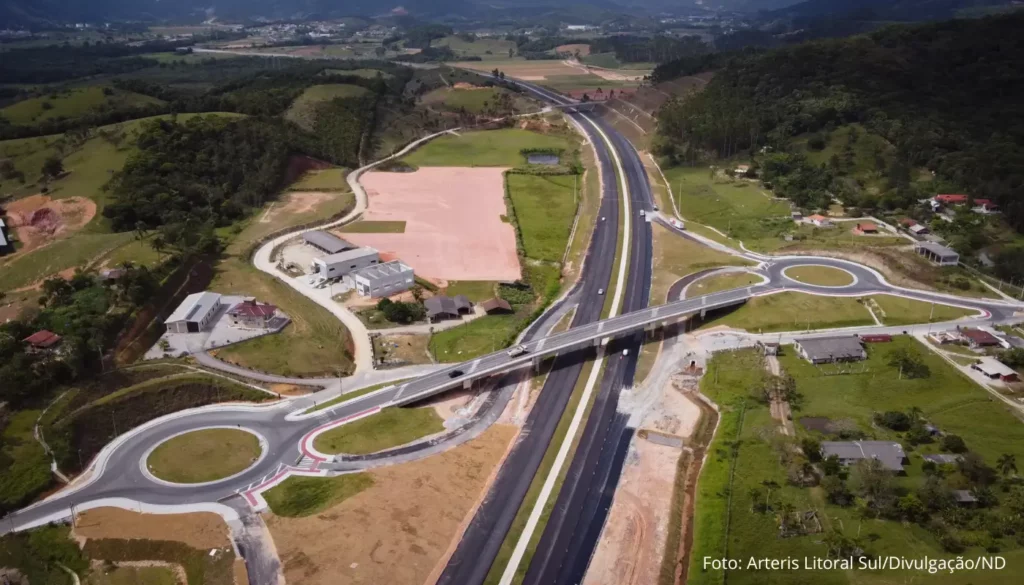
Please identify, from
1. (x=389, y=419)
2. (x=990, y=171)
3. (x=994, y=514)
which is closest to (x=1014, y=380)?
(x=994, y=514)

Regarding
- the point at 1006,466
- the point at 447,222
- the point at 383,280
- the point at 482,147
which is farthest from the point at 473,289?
the point at 482,147

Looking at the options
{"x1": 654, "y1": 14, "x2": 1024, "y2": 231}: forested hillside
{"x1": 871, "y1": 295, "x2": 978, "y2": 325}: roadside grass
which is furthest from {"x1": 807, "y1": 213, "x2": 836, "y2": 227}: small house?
{"x1": 871, "y1": 295, "x2": 978, "y2": 325}: roadside grass

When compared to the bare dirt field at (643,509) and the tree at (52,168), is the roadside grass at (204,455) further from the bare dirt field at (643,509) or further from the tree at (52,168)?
the tree at (52,168)

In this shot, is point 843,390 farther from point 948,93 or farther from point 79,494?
point 948,93

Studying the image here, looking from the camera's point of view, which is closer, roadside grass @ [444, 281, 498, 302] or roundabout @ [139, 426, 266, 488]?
roundabout @ [139, 426, 266, 488]

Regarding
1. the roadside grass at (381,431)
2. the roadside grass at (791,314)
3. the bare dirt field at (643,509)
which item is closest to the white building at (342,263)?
the roadside grass at (381,431)

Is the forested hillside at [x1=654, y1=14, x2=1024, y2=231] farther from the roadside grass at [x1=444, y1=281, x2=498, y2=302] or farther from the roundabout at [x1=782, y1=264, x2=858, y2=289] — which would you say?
the roadside grass at [x1=444, y1=281, x2=498, y2=302]
